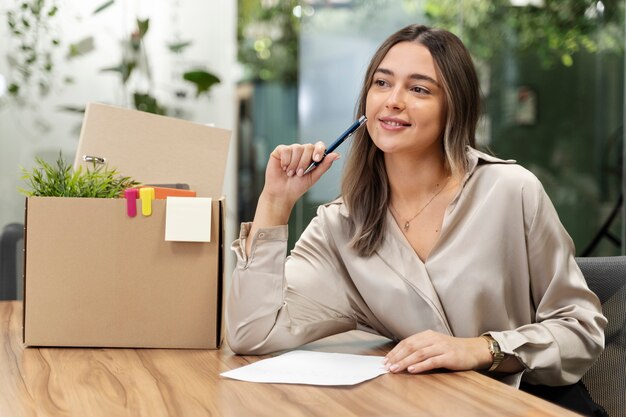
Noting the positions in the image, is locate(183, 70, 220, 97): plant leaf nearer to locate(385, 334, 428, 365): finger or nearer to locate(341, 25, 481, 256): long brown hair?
locate(341, 25, 481, 256): long brown hair

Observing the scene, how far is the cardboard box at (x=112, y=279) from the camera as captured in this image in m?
1.56

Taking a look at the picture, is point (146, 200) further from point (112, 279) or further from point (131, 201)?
point (112, 279)

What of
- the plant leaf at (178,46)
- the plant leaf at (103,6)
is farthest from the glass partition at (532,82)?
the plant leaf at (103,6)

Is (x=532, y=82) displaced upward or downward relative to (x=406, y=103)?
upward

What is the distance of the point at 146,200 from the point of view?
61.1 inches

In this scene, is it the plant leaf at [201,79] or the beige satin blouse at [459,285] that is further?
the plant leaf at [201,79]

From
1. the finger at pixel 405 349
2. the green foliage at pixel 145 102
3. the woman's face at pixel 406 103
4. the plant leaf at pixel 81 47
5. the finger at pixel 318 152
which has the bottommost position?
the finger at pixel 405 349

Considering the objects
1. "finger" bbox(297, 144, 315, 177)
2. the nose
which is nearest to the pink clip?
"finger" bbox(297, 144, 315, 177)

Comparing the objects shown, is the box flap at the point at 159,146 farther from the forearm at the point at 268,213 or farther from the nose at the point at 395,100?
the nose at the point at 395,100

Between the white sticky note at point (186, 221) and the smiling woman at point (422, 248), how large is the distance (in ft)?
0.39

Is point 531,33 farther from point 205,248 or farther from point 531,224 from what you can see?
point 205,248

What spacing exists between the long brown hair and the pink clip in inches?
18.6

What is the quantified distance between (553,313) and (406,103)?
0.54 meters

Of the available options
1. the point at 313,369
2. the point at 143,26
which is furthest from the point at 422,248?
the point at 143,26
